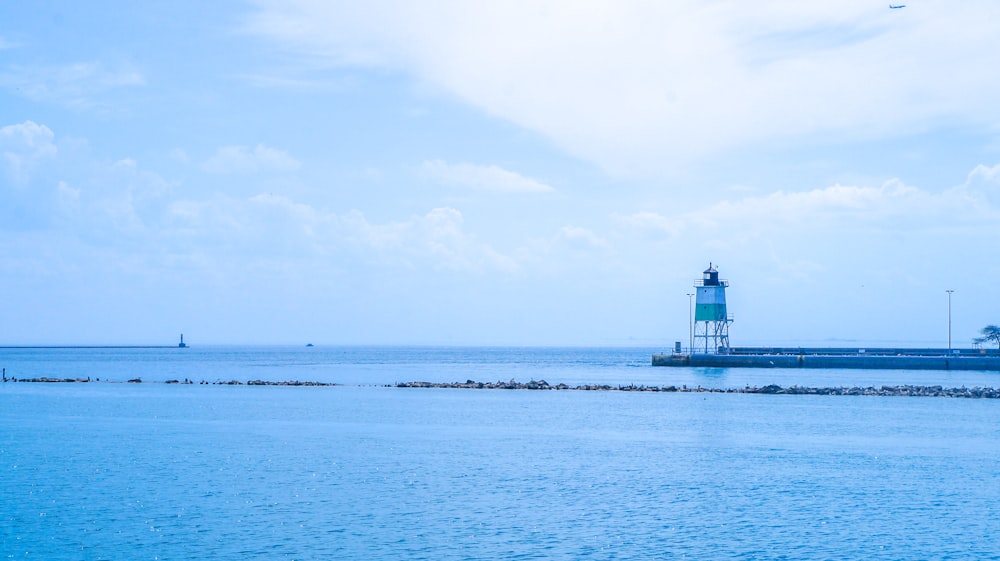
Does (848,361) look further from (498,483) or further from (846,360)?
(498,483)

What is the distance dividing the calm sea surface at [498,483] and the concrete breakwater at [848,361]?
49436 mm

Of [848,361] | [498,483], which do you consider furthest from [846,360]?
[498,483]

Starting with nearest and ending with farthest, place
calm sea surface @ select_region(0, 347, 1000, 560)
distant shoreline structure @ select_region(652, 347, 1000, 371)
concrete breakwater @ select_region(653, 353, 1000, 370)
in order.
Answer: calm sea surface @ select_region(0, 347, 1000, 560)
concrete breakwater @ select_region(653, 353, 1000, 370)
distant shoreline structure @ select_region(652, 347, 1000, 371)

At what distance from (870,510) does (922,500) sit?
2812 millimetres

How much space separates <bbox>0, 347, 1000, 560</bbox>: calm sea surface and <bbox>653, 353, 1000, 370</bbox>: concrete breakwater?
49436 millimetres

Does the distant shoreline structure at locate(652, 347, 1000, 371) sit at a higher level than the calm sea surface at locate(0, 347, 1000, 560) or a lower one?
higher

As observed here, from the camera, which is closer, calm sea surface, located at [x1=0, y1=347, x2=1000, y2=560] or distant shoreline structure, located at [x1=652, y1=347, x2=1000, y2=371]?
calm sea surface, located at [x1=0, y1=347, x2=1000, y2=560]

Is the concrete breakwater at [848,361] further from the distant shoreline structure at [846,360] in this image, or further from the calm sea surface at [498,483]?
the calm sea surface at [498,483]

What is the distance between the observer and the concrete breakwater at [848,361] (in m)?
108

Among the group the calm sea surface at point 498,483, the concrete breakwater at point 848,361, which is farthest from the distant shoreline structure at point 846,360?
the calm sea surface at point 498,483

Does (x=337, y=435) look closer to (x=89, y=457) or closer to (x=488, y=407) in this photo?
(x=89, y=457)

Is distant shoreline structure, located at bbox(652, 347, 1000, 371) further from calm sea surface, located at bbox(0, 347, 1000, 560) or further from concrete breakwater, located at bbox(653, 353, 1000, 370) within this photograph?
calm sea surface, located at bbox(0, 347, 1000, 560)

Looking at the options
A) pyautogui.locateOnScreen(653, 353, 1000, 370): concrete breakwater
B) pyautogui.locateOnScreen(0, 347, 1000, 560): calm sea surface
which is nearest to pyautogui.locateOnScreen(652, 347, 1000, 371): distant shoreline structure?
pyautogui.locateOnScreen(653, 353, 1000, 370): concrete breakwater

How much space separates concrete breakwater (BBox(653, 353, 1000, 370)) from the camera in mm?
107625
